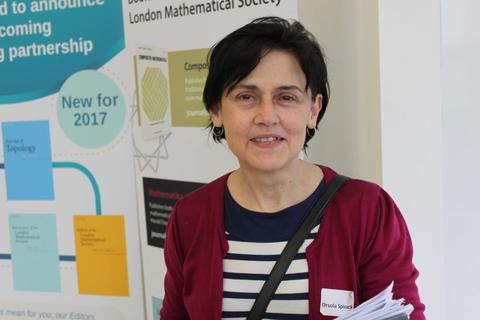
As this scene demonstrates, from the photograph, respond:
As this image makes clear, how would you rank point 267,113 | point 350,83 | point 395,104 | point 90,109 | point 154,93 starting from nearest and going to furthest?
point 267,113 → point 395,104 → point 350,83 → point 154,93 → point 90,109

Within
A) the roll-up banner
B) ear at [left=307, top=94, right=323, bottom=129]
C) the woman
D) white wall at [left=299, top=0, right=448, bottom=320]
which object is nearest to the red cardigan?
the woman

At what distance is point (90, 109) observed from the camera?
2.55 m

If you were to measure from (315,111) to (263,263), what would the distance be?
0.40 metres

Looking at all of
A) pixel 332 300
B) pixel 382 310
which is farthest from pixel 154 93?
pixel 382 310

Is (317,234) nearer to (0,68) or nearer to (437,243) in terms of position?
(437,243)

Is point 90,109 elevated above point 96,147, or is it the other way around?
point 90,109

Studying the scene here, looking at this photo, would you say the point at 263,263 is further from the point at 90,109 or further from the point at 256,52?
the point at 90,109

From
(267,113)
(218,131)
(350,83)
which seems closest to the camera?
(267,113)

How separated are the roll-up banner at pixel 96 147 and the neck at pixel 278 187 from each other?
678mm

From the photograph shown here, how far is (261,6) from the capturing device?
192 centimetres

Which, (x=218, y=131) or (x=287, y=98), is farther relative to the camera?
(x=218, y=131)

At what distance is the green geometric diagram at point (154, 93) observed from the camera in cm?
225

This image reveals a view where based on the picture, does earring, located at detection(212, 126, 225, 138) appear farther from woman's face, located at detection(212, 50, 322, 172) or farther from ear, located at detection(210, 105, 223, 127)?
woman's face, located at detection(212, 50, 322, 172)

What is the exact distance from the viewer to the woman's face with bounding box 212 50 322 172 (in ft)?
4.22
